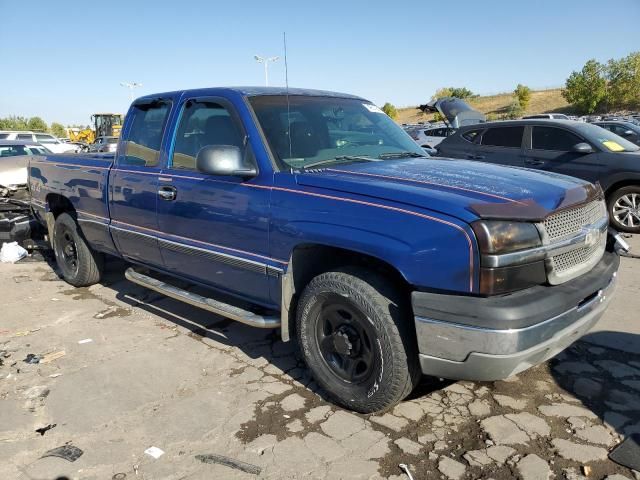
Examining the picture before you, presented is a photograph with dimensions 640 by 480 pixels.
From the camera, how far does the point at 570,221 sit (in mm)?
2807

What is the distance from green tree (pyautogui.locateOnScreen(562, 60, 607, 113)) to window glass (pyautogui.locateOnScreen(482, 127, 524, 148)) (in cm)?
5371

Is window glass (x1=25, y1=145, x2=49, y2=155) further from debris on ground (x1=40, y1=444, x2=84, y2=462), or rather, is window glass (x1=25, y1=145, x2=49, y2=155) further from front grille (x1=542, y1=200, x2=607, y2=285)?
front grille (x1=542, y1=200, x2=607, y2=285)

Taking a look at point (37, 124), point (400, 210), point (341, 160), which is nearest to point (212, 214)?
point (341, 160)

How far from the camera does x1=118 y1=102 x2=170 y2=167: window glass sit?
13.9 ft

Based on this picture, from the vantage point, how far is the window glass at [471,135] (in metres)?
9.17

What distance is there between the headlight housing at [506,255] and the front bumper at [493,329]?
0.22ft

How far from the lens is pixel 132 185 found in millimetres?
4305

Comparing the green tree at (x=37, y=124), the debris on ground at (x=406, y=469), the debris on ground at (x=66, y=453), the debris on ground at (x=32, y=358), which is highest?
the green tree at (x=37, y=124)

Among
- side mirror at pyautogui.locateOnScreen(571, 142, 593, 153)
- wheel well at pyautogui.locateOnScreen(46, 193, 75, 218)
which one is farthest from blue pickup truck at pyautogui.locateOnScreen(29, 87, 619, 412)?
side mirror at pyautogui.locateOnScreen(571, 142, 593, 153)

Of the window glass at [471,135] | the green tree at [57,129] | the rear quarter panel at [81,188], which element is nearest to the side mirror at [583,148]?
the window glass at [471,135]

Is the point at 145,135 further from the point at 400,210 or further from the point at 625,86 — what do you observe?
the point at 625,86

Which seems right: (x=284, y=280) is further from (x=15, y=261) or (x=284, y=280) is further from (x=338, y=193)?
(x=15, y=261)

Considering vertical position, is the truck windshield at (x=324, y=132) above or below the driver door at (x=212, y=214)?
above

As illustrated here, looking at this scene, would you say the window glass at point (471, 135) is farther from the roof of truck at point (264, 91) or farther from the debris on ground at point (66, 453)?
the debris on ground at point (66, 453)
